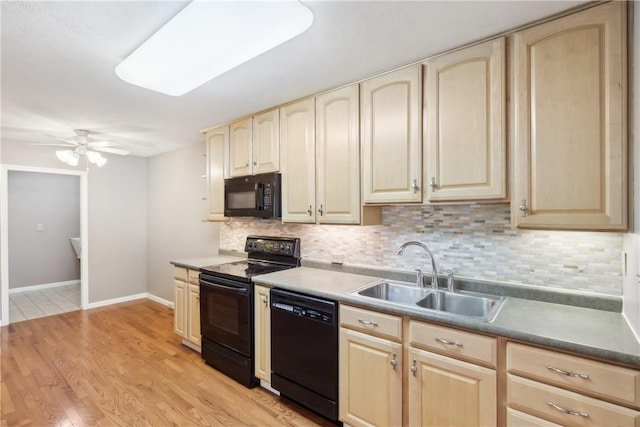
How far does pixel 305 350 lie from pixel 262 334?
0.44 meters

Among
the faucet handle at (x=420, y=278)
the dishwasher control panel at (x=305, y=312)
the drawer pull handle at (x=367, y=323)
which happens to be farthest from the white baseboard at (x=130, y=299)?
the faucet handle at (x=420, y=278)

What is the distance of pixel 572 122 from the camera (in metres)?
1.41

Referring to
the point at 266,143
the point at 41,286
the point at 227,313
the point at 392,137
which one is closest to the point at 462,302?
the point at 392,137

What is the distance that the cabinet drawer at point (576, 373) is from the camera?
113cm

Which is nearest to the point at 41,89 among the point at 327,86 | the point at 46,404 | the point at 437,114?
the point at 327,86

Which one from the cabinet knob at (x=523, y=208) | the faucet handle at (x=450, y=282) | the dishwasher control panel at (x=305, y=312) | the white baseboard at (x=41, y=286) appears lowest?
the white baseboard at (x=41, y=286)

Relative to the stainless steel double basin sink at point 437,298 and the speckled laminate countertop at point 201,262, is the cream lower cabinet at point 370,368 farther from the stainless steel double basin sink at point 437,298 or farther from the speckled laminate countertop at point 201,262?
the speckled laminate countertop at point 201,262

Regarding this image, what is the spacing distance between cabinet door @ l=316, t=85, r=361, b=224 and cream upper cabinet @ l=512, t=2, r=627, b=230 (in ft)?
3.16

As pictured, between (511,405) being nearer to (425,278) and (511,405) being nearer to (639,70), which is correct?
(425,278)

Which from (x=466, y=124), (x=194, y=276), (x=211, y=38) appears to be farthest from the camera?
(x=194, y=276)

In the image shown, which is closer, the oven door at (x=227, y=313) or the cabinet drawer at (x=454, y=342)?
the cabinet drawer at (x=454, y=342)

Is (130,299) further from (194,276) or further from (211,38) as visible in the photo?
(211,38)

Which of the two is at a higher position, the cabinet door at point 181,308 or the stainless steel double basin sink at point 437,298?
the stainless steel double basin sink at point 437,298

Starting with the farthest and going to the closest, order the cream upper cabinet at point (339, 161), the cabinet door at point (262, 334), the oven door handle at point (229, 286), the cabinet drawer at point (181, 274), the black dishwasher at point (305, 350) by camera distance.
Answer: the cabinet drawer at point (181, 274) < the oven door handle at point (229, 286) < the cabinet door at point (262, 334) < the cream upper cabinet at point (339, 161) < the black dishwasher at point (305, 350)
